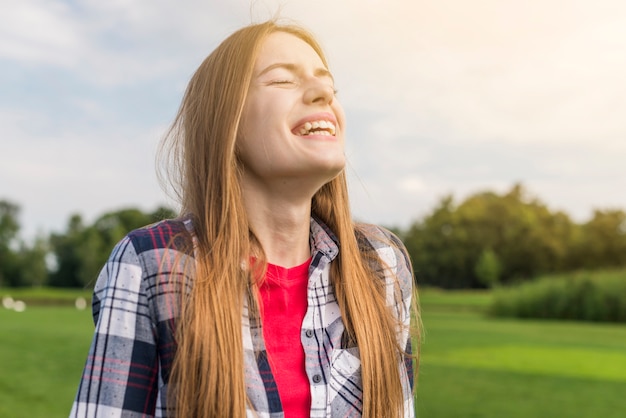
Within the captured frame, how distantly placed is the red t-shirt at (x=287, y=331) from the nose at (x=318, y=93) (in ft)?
1.46

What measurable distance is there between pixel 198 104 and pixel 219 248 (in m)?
0.41

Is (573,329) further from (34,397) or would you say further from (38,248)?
(38,248)

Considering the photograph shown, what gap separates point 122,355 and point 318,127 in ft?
2.39

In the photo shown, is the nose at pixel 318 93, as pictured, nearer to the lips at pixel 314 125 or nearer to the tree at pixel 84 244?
the lips at pixel 314 125

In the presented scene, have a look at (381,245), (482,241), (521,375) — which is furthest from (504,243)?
(381,245)

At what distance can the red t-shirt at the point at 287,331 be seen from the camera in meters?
1.66

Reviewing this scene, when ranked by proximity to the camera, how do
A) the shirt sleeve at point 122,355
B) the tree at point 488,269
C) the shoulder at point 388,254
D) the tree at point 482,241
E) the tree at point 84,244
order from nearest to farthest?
the shirt sleeve at point 122,355
the shoulder at point 388,254
the tree at point 488,269
the tree at point 482,241
the tree at point 84,244

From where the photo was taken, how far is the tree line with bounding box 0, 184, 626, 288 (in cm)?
4216

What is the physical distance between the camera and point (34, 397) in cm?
702

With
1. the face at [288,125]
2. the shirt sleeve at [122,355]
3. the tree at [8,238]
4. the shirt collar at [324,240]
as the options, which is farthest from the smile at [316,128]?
the tree at [8,238]

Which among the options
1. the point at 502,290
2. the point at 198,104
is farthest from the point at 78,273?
the point at 198,104

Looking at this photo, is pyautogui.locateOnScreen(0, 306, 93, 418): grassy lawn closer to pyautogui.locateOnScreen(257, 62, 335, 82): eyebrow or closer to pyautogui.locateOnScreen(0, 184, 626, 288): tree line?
pyautogui.locateOnScreen(257, 62, 335, 82): eyebrow

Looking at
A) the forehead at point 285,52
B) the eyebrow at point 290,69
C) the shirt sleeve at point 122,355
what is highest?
the forehead at point 285,52

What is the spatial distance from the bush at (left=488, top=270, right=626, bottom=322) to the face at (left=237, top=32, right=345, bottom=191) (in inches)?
912
